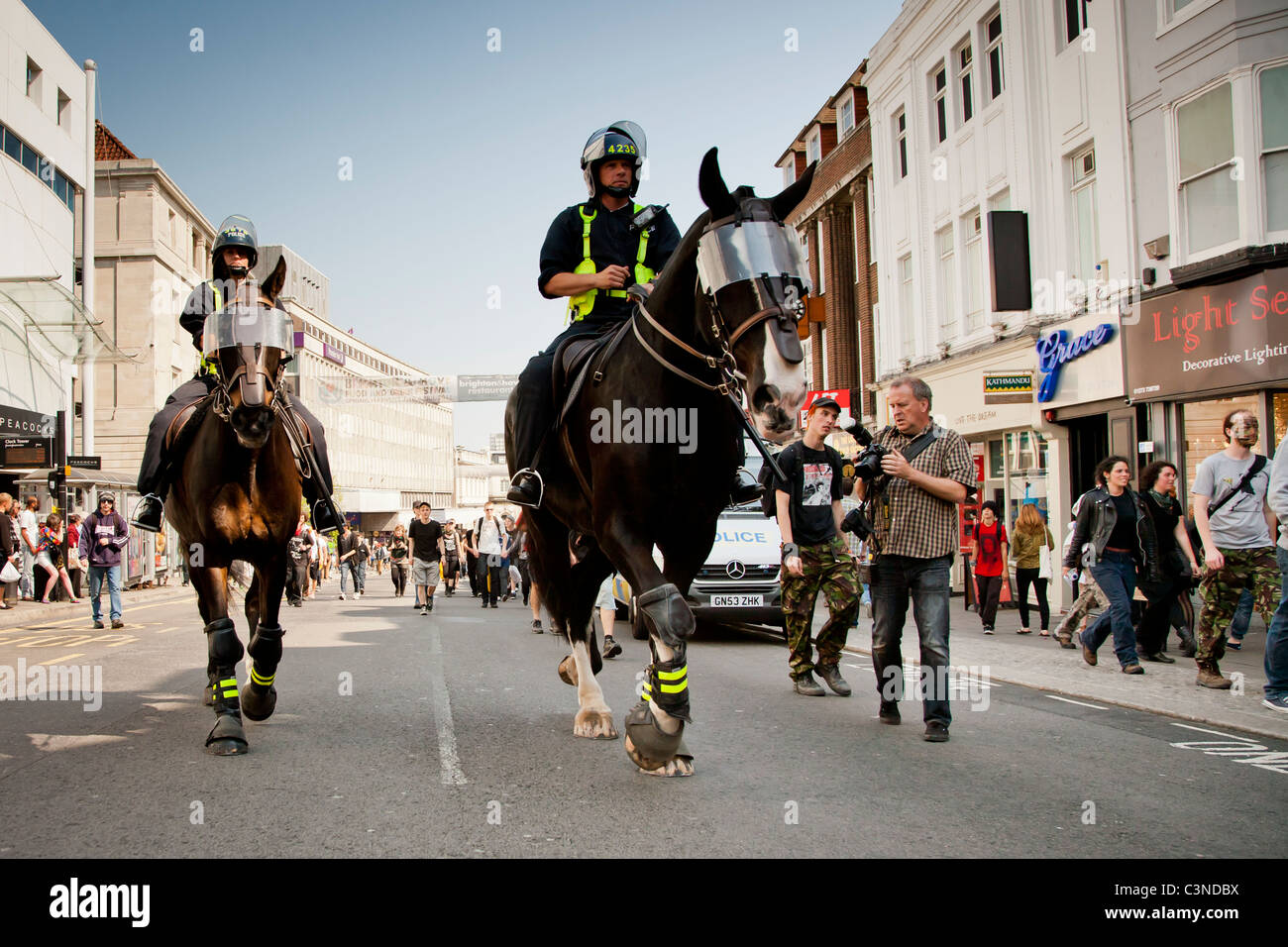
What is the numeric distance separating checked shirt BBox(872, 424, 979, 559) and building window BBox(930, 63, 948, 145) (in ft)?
62.0

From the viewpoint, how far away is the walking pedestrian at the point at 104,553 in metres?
14.9

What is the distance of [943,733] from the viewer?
5676mm

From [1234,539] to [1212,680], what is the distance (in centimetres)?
118

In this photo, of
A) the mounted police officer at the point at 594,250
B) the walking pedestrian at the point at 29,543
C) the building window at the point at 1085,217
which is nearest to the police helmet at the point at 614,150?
the mounted police officer at the point at 594,250

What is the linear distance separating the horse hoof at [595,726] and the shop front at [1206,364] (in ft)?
35.5

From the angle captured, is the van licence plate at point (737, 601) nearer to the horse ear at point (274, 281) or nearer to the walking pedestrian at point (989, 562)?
the walking pedestrian at point (989, 562)

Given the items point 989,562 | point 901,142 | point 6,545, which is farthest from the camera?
point 901,142

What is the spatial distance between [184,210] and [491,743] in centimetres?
5209

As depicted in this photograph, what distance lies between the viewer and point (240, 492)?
547cm

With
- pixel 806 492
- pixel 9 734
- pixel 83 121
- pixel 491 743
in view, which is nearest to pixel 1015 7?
pixel 806 492

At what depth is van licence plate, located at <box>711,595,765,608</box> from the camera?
11.7m

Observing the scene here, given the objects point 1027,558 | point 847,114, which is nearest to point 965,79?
point 847,114

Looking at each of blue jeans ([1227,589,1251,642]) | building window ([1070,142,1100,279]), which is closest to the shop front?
building window ([1070,142,1100,279])

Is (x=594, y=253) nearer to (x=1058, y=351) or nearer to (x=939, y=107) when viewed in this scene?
(x=1058, y=351)
